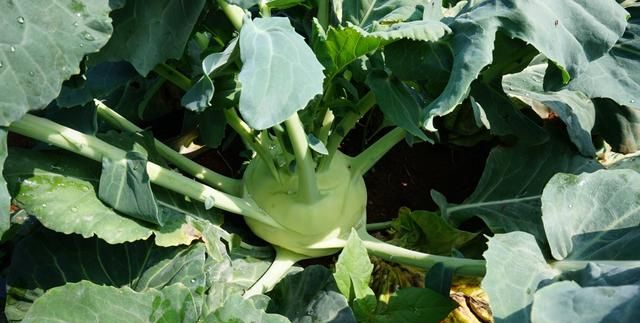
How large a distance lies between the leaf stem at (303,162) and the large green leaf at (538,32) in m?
0.30

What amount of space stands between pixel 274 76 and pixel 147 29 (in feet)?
1.13

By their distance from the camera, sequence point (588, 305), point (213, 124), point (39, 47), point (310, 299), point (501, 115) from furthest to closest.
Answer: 1. point (213, 124)
2. point (501, 115)
3. point (310, 299)
4. point (39, 47)
5. point (588, 305)

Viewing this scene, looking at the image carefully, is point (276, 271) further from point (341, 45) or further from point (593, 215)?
point (593, 215)

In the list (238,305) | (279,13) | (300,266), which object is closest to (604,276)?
(238,305)

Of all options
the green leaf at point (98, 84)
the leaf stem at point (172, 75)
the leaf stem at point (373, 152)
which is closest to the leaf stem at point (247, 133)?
the leaf stem at point (172, 75)

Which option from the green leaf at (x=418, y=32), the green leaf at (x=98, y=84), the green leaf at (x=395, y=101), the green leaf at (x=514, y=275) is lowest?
the green leaf at (x=514, y=275)

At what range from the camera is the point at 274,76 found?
3.96 feet

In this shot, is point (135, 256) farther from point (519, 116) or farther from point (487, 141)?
point (487, 141)

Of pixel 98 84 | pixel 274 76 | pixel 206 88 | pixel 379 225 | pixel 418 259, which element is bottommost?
pixel 379 225

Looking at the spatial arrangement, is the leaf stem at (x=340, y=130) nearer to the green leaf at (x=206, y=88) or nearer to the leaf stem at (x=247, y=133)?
the leaf stem at (x=247, y=133)

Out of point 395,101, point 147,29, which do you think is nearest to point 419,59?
point 395,101

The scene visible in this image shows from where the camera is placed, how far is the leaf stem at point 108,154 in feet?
4.63

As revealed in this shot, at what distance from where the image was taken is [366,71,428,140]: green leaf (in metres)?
1.45

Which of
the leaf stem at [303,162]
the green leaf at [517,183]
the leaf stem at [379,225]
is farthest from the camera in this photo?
→ the leaf stem at [379,225]
